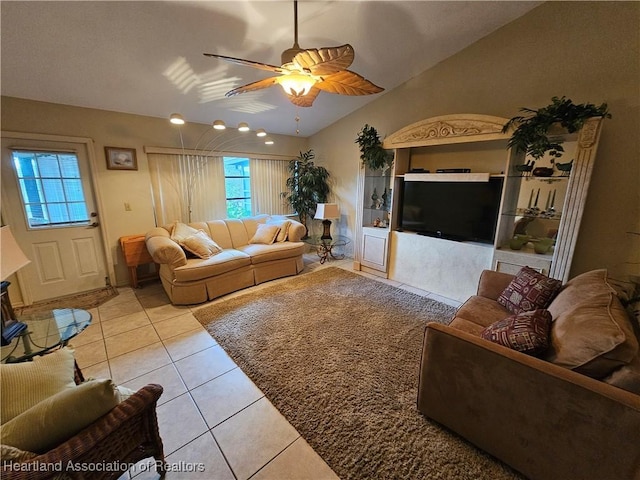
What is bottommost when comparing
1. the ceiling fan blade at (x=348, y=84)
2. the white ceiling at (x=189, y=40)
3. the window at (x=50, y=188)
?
the window at (x=50, y=188)

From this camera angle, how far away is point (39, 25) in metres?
1.91

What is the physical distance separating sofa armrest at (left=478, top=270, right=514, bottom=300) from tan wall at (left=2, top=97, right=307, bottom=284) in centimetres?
413

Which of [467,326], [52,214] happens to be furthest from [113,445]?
[52,214]

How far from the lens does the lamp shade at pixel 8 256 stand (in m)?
1.35

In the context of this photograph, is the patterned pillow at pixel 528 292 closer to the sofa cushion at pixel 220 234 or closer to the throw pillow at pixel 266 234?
the throw pillow at pixel 266 234

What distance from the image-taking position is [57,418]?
33.0 inches

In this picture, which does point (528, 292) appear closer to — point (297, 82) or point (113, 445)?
point (297, 82)

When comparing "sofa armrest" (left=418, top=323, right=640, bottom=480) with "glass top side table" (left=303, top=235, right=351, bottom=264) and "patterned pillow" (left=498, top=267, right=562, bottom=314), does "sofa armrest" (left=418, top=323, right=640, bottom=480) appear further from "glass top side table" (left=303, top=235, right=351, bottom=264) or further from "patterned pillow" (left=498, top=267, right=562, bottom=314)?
"glass top side table" (left=303, top=235, right=351, bottom=264)

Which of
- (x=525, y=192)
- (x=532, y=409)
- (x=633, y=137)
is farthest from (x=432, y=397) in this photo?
(x=633, y=137)

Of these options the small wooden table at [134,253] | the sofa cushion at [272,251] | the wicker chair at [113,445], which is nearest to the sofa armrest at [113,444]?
the wicker chair at [113,445]

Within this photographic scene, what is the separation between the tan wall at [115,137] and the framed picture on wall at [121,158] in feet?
0.16

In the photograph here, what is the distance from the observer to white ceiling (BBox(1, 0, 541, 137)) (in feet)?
6.39

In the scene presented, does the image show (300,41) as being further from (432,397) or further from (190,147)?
(432,397)

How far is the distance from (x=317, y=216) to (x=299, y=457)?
132 inches
